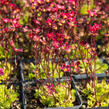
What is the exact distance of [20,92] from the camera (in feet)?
10.2

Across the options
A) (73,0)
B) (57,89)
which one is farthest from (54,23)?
(57,89)

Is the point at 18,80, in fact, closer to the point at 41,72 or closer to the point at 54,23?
the point at 41,72

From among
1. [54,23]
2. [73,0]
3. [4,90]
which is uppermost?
[73,0]

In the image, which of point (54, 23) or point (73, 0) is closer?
point (54, 23)

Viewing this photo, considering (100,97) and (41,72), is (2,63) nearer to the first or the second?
(41,72)

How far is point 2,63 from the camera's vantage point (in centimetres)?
333

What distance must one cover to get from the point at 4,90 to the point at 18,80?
53 centimetres

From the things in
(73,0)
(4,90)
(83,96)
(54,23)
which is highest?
(73,0)

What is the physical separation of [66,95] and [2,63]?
1.16 m

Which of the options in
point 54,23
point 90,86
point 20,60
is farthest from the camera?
point 20,60

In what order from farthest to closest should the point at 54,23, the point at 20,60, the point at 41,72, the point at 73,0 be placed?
1. the point at 20,60
2. the point at 41,72
3. the point at 73,0
4. the point at 54,23

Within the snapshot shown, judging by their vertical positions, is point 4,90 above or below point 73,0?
below

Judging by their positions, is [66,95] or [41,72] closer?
[66,95]

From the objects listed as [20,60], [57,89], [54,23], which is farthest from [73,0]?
[20,60]
